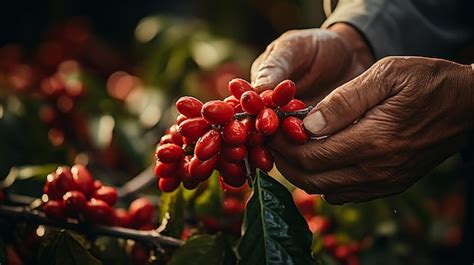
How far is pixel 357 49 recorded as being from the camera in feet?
5.63

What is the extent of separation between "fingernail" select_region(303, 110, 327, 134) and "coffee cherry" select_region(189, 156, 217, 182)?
22 centimetres

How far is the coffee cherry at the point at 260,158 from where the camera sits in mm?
1161

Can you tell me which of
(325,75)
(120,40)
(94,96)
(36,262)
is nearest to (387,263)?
(325,75)

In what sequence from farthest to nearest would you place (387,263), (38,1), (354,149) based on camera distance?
(38,1) → (387,263) → (354,149)

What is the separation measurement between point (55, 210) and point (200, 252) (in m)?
0.38

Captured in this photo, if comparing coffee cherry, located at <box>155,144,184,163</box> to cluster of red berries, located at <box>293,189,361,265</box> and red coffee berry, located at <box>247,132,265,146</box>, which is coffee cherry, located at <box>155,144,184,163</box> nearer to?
red coffee berry, located at <box>247,132,265,146</box>

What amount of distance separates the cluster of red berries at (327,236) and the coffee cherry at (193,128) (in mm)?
655

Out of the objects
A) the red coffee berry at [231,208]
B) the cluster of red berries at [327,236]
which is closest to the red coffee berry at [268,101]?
the red coffee berry at [231,208]

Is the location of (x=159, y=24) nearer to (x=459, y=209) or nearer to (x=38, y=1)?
(x=38, y=1)

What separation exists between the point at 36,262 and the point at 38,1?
8.40 ft

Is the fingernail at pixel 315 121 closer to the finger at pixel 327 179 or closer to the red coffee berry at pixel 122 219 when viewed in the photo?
the finger at pixel 327 179

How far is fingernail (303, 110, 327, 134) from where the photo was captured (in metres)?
1.12

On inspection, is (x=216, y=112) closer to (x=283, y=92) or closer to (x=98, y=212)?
(x=283, y=92)

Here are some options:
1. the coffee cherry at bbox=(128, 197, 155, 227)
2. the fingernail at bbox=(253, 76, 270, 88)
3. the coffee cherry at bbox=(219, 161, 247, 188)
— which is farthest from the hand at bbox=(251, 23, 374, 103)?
the coffee cherry at bbox=(128, 197, 155, 227)
